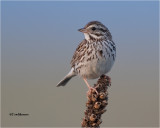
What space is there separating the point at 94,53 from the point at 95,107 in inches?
74.1

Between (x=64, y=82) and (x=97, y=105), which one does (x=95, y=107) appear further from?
(x=64, y=82)

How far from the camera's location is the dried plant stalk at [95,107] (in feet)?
12.5

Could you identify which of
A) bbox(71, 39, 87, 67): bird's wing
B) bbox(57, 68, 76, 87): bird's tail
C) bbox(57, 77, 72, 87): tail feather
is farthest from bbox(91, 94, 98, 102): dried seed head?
bbox(57, 77, 72, 87): tail feather

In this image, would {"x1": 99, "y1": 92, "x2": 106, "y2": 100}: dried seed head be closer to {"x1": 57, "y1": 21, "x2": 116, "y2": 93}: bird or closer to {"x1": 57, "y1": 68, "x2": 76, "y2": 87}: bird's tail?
{"x1": 57, "y1": 21, "x2": 116, "y2": 93}: bird

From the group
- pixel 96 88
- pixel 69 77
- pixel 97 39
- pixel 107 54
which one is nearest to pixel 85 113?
pixel 96 88

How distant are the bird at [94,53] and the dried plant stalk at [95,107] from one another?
1282 mm

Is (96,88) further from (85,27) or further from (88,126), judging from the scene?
(85,27)

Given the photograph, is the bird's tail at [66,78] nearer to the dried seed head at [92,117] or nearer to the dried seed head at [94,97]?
the dried seed head at [94,97]

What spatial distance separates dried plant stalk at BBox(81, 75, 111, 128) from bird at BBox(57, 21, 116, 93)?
128 cm

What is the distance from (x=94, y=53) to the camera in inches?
227

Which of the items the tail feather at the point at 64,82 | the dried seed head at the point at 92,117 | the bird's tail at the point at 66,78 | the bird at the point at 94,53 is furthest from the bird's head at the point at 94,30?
the dried seed head at the point at 92,117

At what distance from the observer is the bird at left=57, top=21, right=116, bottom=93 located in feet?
18.7

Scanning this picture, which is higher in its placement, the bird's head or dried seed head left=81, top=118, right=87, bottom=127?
the bird's head

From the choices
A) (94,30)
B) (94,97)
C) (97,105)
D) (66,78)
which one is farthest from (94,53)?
(97,105)
